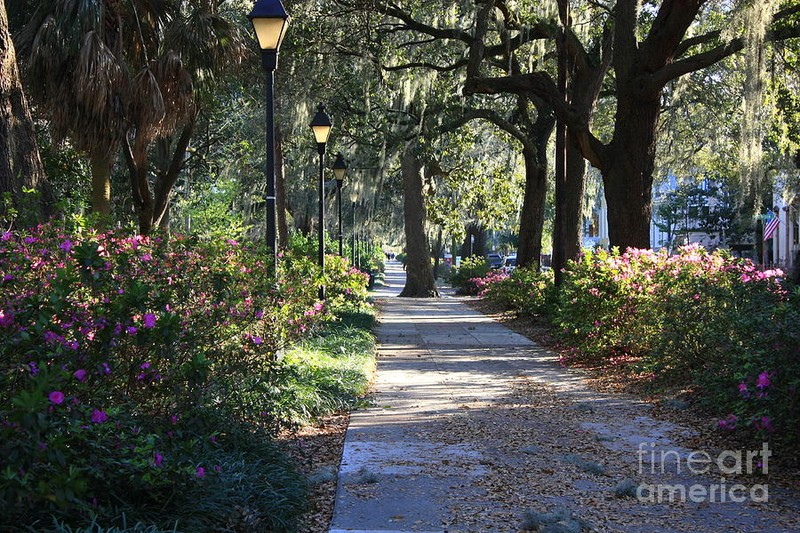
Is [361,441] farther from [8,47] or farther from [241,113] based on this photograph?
[241,113]

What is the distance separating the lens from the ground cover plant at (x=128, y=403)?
3223 mm

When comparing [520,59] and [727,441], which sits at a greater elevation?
[520,59]

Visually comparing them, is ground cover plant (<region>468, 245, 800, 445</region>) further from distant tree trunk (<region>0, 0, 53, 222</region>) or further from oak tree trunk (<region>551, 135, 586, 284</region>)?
distant tree trunk (<region>0, 0, 53, 222</region>)

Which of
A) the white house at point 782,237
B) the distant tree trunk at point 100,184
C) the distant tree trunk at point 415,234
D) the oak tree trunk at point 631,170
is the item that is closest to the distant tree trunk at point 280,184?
the distant tree trunk at point 415,234

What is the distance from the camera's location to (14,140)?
799 cm

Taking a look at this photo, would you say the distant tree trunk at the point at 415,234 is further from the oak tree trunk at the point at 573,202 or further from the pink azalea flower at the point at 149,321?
the pink azalea flower at the point at 149,321

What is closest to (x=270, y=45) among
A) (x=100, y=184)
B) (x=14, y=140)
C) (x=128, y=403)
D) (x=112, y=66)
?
(x=14, y=140)

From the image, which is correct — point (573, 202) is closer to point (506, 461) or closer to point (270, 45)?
point (270, 45)

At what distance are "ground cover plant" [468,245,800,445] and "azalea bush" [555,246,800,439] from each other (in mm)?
10

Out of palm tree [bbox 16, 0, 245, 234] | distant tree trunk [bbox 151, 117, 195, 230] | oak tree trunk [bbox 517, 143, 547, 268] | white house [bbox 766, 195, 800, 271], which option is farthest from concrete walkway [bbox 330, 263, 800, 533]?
white house [bbox 766, 195, 800, 271]

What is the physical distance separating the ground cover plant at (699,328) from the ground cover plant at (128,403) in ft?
10.3

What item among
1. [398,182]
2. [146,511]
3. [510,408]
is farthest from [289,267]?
[398,182]

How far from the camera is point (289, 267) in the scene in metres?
11.9

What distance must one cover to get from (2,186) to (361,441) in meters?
3.97
